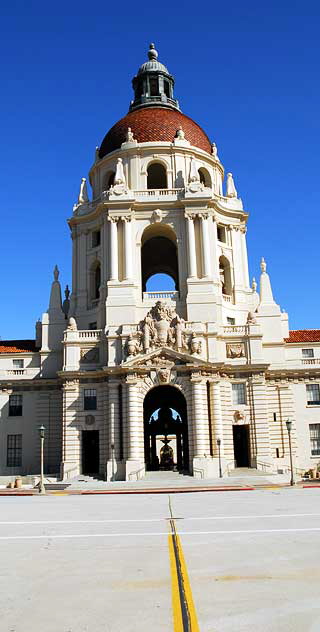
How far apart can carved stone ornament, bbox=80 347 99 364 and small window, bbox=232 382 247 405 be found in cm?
1221

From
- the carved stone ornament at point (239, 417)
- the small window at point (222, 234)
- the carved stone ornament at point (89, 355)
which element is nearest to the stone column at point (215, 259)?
the small window at point (222, 234)

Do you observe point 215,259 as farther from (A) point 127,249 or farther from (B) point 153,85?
(B) point 153,85

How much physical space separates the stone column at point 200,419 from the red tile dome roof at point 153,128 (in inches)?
1038

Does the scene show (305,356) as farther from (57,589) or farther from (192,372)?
(57,589)

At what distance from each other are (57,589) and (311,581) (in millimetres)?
4198

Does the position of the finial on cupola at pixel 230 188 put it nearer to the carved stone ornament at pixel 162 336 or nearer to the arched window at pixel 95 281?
the arched window at pixel 95 281

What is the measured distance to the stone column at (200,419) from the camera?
48.2 meters

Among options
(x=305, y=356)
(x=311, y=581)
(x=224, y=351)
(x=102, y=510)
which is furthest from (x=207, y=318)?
(x=311, y=581)

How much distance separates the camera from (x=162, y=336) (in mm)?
50281

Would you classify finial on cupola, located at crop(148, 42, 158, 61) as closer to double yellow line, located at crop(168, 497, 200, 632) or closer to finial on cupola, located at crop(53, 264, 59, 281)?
finial on cupola, located at crop(53, 264, 59, 281)

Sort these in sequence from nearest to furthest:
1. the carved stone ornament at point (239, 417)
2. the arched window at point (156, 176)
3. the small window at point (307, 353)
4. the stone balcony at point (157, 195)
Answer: the carved stone ornament at point (239, 417)
the small window at point (307, 353)
the stone balcony at point (157, 195)
the arched window at point (156, 176)

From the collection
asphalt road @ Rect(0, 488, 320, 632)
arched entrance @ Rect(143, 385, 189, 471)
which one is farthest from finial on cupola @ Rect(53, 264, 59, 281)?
asphalt road @ Rect(0, 488, 320, 632)

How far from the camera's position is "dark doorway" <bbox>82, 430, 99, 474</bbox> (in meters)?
52.1

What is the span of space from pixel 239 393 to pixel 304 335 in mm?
10495
